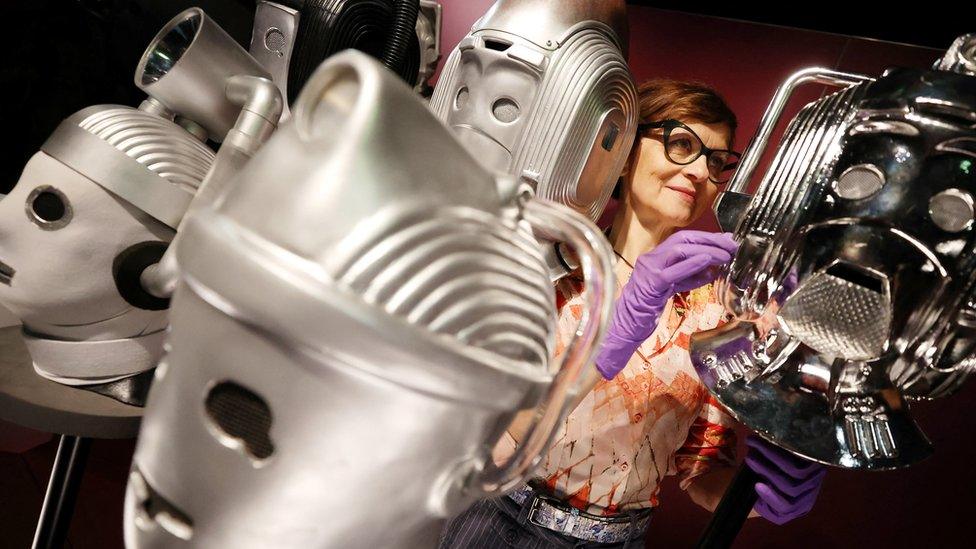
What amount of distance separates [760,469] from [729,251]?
0.35m

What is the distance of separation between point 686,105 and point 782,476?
31.6 inches

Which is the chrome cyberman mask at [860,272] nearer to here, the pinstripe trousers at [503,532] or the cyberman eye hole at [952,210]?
the cyberman eye hole at [952,210]

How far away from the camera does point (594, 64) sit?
1.26 meters

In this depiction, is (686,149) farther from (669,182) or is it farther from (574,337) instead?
(574,337)

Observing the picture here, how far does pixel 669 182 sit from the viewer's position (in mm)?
1394

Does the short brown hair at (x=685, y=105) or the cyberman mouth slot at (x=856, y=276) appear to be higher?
the short brown hair at (x=685, y=105)

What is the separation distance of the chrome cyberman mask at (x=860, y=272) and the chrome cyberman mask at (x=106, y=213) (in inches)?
36.5

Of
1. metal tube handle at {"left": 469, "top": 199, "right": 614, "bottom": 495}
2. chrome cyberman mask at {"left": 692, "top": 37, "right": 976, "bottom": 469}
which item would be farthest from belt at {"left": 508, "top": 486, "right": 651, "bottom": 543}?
metal tube handle at {"left": 469, "top": 199, "right": 614, "bottom": 495}

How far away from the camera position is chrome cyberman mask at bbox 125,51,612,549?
52 centimetres

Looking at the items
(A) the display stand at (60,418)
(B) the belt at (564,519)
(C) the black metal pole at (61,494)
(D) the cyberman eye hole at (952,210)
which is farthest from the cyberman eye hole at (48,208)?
(D) the cyberman eye hole at (952,210)

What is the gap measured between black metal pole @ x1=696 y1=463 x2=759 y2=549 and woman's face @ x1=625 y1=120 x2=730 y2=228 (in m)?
0.57

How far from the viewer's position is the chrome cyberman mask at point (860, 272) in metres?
0.82

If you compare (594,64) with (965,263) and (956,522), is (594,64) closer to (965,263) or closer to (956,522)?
(965,263)

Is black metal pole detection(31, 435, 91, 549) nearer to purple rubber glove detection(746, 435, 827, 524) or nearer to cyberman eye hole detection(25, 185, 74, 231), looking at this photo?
cyberman eye hole detection(25, 185, 74, 231)
